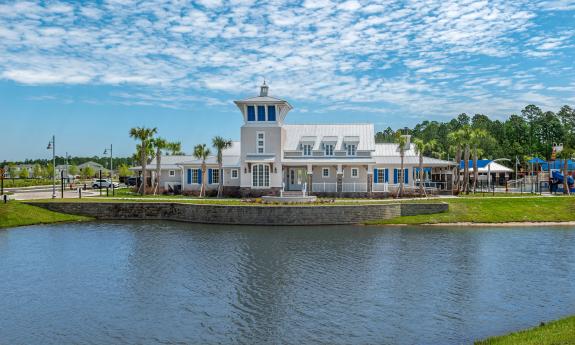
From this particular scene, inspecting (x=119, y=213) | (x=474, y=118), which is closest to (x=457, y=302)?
(x=119, y=213)

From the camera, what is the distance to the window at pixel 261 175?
52125 millimetres

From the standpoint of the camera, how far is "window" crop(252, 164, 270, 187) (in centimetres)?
5212

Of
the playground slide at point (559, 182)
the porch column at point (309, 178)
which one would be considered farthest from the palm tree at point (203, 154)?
the playground slide at point (559, 182)

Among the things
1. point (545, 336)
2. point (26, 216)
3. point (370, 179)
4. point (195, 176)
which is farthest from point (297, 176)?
point (545, 336)

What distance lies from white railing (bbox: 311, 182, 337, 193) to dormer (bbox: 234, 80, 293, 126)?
7481 millimetres

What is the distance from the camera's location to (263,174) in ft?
171

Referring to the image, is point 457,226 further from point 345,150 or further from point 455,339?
point 455,339

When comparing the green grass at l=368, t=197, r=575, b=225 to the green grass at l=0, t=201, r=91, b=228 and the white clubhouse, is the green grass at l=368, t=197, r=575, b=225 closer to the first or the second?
the white clubhouse

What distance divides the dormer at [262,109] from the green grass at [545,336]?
39.5m

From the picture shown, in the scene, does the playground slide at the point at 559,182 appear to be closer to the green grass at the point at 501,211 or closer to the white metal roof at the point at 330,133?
A: the green grass at the point at 501,211

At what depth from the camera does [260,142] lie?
52.7 metres

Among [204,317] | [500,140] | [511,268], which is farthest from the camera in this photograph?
[500,140]

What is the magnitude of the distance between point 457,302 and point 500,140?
8990 cm

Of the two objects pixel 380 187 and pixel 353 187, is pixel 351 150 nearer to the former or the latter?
pixel 353 187
